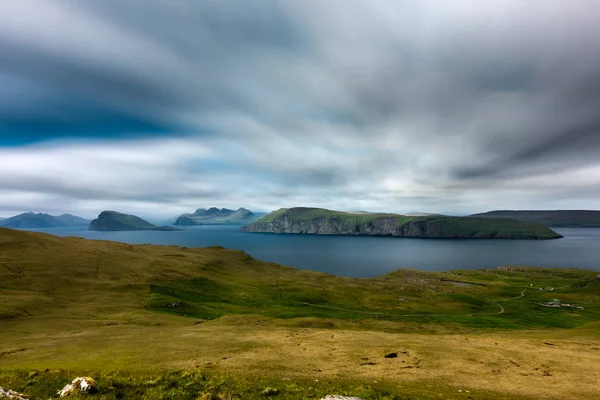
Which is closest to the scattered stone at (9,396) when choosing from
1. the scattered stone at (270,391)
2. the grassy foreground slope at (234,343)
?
the grassy foreground slope at (234,343)

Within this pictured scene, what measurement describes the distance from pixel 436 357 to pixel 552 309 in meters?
146

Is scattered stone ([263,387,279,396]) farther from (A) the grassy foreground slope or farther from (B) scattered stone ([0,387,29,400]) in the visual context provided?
(B) scattered stone ([0,387,29,400])

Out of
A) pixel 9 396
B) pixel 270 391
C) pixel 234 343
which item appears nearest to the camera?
pixel 9 396

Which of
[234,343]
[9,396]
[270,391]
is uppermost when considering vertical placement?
[9,396]

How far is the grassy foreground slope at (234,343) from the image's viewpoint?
2708 centimetres

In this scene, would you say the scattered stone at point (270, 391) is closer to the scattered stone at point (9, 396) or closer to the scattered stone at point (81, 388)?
the scattered stone at point (81, 388)

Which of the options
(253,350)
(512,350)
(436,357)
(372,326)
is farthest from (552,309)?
(253,350)

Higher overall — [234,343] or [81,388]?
[81,388]

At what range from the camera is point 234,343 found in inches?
1747

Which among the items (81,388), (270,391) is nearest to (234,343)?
(270,391)

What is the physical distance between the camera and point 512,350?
43.5 metres

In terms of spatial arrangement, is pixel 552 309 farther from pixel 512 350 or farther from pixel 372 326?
pixel 512 350

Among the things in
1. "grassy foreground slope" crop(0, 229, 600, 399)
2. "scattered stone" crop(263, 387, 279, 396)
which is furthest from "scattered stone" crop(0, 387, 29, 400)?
"scattered stone" crop(263, 387, 279, 396)

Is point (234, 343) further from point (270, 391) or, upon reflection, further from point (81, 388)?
point (81, 388)
